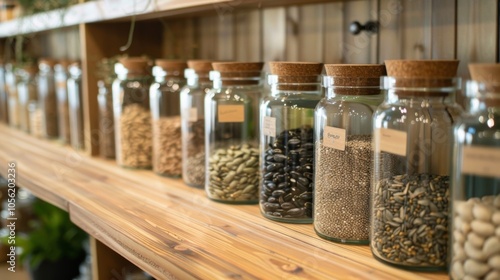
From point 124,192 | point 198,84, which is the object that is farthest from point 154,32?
point 124,192

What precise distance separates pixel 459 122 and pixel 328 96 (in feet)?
0.89

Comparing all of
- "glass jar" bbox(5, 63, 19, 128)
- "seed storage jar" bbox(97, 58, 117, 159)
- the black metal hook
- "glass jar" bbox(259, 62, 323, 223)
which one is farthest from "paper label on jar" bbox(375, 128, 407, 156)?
"glass jar" bbox(5, 63, 19, 128)

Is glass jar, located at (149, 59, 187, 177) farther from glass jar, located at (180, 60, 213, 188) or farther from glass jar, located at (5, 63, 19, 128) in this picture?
glass jar, located at (5, 63, 19, 128)

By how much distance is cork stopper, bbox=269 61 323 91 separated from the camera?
3.45ft

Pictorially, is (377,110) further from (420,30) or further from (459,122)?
(420,30)

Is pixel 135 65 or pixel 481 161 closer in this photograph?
pixel 481 161

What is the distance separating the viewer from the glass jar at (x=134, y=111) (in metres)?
1.59

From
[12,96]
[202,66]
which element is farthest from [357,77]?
[12,96]

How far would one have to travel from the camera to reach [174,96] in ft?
4.94

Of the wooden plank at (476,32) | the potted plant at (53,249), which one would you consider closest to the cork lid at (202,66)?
the wooden plank at (476,32)

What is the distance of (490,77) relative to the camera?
28.0 inches

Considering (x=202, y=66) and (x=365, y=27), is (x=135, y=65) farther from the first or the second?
(x=365, y=27)

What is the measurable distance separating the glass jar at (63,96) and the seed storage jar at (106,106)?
0.33 meters

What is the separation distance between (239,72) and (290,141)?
23cm
